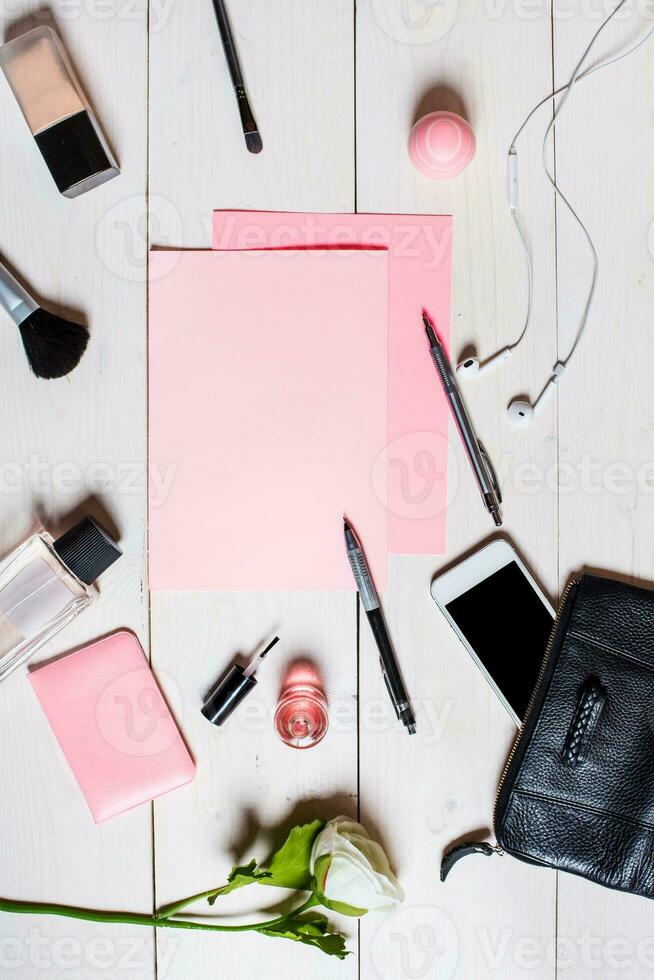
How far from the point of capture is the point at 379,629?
592 mm

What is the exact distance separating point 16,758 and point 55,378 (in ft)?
1.07

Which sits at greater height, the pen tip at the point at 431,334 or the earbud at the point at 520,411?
A: the pen tip at the point at 431,334

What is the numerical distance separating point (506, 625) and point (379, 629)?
11cm

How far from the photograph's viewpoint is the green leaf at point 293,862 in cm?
58

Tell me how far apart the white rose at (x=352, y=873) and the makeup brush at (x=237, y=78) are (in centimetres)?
57

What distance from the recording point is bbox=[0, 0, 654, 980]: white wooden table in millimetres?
594

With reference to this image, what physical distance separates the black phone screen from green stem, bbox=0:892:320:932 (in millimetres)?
247

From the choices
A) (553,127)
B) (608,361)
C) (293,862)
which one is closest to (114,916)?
(293,862)

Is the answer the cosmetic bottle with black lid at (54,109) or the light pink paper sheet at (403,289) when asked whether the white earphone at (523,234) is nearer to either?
the light pink paper sheet at (403,289)

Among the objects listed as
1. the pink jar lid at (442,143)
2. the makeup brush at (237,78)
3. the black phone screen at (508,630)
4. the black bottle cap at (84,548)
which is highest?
the makeup brush at (237,78)

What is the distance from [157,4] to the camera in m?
0.59

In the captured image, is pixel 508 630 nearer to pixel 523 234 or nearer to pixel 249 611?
pixel 249 611

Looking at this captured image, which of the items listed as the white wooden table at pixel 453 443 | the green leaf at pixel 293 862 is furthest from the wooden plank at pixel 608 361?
the green leaf at pixel 293 862

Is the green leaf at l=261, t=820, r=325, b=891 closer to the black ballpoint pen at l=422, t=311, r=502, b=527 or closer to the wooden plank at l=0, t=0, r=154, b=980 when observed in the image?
the wooden plank at l=0, t=0, r=154, b=980
